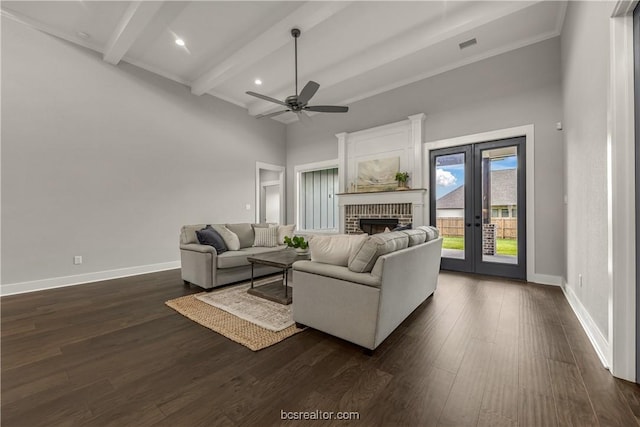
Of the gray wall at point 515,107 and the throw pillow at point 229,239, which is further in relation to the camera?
the throw pillow at point 229,239

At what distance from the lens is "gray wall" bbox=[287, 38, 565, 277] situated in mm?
3617

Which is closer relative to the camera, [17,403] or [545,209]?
[17,403]

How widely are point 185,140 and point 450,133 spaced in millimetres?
5051

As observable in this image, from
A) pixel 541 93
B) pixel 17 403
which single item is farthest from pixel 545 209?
pixel 17 403

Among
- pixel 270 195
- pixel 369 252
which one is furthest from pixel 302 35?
pixel 270 195

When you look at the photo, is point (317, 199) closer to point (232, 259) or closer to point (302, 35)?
point (232, 259)

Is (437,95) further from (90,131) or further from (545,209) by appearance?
(90,131)

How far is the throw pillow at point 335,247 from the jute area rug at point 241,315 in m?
0.69

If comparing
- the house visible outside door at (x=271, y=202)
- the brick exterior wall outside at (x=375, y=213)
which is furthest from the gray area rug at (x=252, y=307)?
the house visible outside door at (x=271, y=202)

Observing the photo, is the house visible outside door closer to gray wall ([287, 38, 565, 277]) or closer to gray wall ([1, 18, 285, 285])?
gray wall ([1, 18, 285, 285])

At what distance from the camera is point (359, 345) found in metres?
1.92

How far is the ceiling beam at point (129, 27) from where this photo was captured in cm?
306

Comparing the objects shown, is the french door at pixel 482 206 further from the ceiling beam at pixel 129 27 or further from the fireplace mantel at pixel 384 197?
the ceiling beam at pixel 129 27

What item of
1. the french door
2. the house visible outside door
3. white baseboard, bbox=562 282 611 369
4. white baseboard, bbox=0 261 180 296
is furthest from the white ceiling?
the house visible outside door
